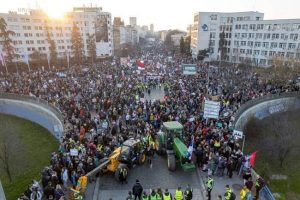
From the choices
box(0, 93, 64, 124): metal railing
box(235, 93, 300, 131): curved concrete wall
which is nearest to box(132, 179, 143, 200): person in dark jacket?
box(0, 93, 64, 124): metal railing

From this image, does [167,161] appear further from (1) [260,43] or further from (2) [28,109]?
(1) [260,43]

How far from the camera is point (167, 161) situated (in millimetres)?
16781

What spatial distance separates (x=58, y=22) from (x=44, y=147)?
61335 mm

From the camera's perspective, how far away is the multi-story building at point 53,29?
6656 centimetres

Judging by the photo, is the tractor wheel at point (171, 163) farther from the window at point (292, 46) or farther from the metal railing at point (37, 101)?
the window at point (292, 46)

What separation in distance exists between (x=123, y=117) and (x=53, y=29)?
2400 inches

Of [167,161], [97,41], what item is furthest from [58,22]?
[167,161]

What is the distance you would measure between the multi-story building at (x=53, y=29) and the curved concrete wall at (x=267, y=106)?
172 feet

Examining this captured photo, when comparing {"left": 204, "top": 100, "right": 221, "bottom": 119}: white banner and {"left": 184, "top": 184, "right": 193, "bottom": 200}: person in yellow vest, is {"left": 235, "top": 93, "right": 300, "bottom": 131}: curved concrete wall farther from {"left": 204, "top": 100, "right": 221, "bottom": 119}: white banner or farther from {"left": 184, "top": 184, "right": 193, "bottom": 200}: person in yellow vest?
{"left": 184, "top": 184, "right": 193, "bottom": 200}: person in yellow vest

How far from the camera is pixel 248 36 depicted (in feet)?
229

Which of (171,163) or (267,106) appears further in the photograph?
(267,106)

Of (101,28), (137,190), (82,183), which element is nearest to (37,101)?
(82,183)

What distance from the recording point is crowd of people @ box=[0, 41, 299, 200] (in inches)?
571

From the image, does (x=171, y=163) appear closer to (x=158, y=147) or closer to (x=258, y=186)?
(x=158, y=147)
